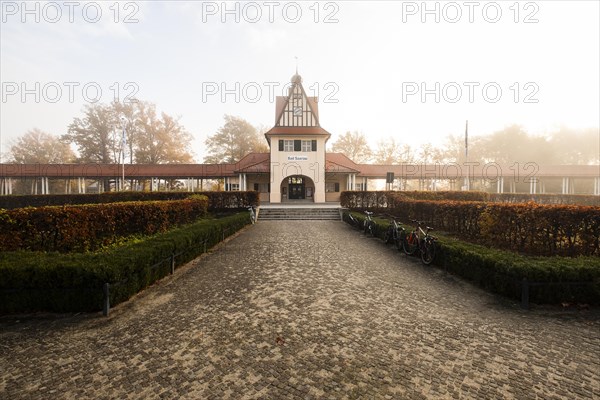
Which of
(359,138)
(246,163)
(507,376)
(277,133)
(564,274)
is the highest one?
(359,138)

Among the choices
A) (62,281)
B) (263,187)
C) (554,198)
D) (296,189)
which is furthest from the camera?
(263,187)

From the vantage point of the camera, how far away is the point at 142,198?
23344 millimetres

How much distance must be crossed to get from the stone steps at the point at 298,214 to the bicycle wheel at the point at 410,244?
11.5 metres

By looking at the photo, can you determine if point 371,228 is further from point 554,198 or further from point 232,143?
point 232,143

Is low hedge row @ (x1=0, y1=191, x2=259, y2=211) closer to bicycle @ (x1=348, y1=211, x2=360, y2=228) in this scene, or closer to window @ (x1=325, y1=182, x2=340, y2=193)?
bicycle @ (x1=348, y1=211, x2=360, y2=228)

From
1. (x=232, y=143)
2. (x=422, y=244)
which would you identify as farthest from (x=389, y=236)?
(x=232, y=143)

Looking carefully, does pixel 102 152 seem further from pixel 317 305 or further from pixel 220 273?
pixel 317 305

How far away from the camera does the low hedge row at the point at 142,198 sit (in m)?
22.7

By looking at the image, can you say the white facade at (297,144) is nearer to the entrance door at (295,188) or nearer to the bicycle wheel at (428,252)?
the entrance door at (295,188)

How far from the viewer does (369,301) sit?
5223 mm

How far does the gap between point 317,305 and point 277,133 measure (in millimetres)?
24912

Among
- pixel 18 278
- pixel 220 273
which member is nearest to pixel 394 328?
pixel 220 273

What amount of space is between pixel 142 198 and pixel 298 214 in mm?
12790

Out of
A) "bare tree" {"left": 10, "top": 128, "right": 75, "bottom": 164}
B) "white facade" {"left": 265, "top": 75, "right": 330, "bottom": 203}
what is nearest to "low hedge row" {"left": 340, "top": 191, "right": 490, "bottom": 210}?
"white facade" {"left": 265, "top": 75, "right": 330, "bottom": 203}
